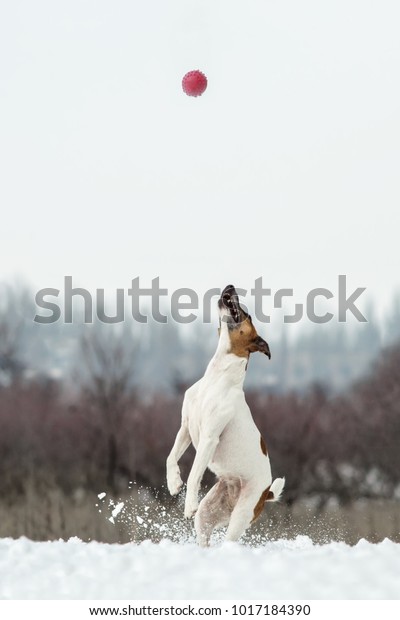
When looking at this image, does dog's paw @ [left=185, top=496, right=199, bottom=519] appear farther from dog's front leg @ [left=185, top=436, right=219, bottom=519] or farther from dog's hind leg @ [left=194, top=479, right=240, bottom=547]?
dog's hind leg @ [left=194, top=479, right=240, bottom=547]

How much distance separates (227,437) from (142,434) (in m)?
9.70

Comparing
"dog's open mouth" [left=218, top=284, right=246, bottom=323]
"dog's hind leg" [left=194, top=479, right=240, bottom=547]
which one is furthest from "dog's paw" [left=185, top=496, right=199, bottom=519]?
"dog's open mouth" [left=218, top=284, right=246, bottom=323]

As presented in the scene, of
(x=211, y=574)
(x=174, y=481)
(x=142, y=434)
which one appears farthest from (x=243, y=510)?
(x=142, y=434)

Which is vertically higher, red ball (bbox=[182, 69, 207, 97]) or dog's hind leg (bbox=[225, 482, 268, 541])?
red ball (bbox=[182, 69, 207, 97])

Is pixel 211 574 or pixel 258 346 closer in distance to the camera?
pixel 211 574

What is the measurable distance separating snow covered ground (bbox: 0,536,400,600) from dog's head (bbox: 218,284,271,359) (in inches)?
49.9

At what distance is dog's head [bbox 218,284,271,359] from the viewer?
6082mm

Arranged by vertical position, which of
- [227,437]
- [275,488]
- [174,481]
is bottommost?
[275,488]

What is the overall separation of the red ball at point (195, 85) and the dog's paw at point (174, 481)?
255 cm

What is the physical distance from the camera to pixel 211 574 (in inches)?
206

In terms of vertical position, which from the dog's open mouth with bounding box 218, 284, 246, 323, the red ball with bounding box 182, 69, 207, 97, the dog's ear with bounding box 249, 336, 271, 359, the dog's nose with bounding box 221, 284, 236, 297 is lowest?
the dog's ear with bounding box 249, 336, 271, 359

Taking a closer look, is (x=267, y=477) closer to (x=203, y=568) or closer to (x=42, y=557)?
(x=203, y=568)

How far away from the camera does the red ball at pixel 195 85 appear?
6297 mm

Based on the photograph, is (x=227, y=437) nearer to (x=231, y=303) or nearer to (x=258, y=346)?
(x=258, y=346)
